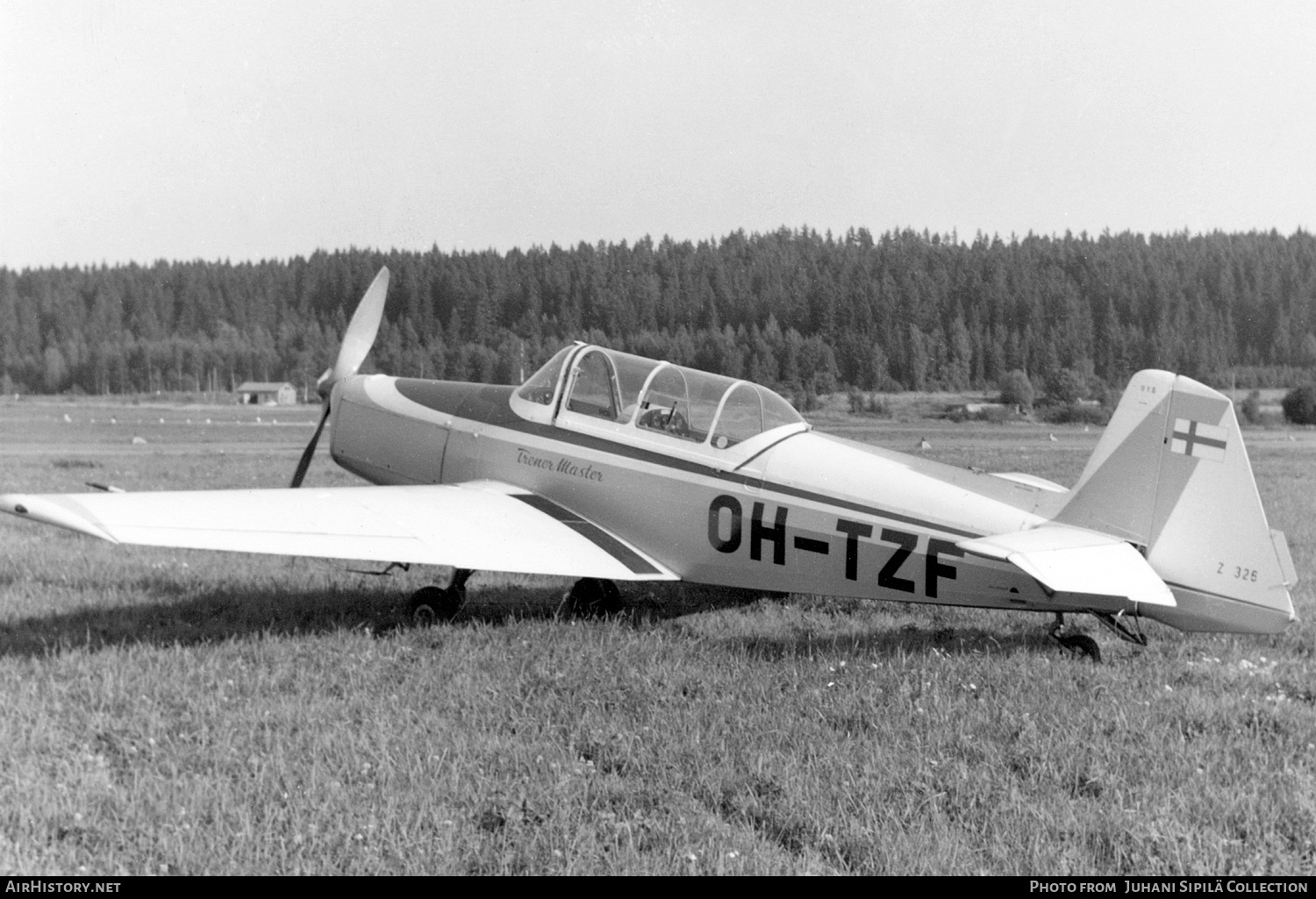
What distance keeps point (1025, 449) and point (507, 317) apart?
14333mm

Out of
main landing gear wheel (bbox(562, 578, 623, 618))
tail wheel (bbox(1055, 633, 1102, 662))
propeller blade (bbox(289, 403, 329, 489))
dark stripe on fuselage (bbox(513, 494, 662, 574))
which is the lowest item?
main landing gear wheel (bbox(562, 578, 623, 618))

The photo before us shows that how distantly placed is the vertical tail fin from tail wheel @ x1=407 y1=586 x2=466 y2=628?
4.17 m

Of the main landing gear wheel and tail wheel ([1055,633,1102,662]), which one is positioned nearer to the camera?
tail wheel ([1055,633,1102,662])

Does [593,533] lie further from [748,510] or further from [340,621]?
[340,621]

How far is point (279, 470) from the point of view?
1855 cm

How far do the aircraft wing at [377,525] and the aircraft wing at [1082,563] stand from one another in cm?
243

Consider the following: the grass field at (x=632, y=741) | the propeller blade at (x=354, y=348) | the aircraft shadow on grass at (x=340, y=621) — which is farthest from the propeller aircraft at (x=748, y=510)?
the propeller blade at (x=354, y=348)

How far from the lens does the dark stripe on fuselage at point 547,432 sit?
6086mm

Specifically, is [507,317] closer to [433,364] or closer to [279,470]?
[433,364]

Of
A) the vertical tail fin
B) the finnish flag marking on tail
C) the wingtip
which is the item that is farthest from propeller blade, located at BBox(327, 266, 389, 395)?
the finnish flag marking on tail

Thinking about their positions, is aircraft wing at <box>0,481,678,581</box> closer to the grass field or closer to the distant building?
the grass field

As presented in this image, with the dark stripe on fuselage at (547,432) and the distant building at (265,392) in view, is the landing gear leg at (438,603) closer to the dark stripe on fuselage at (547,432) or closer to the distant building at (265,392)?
the dark stripe on fuselage at (547,432)

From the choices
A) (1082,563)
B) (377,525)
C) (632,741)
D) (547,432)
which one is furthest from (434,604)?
(1082,563)

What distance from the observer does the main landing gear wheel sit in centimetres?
730
